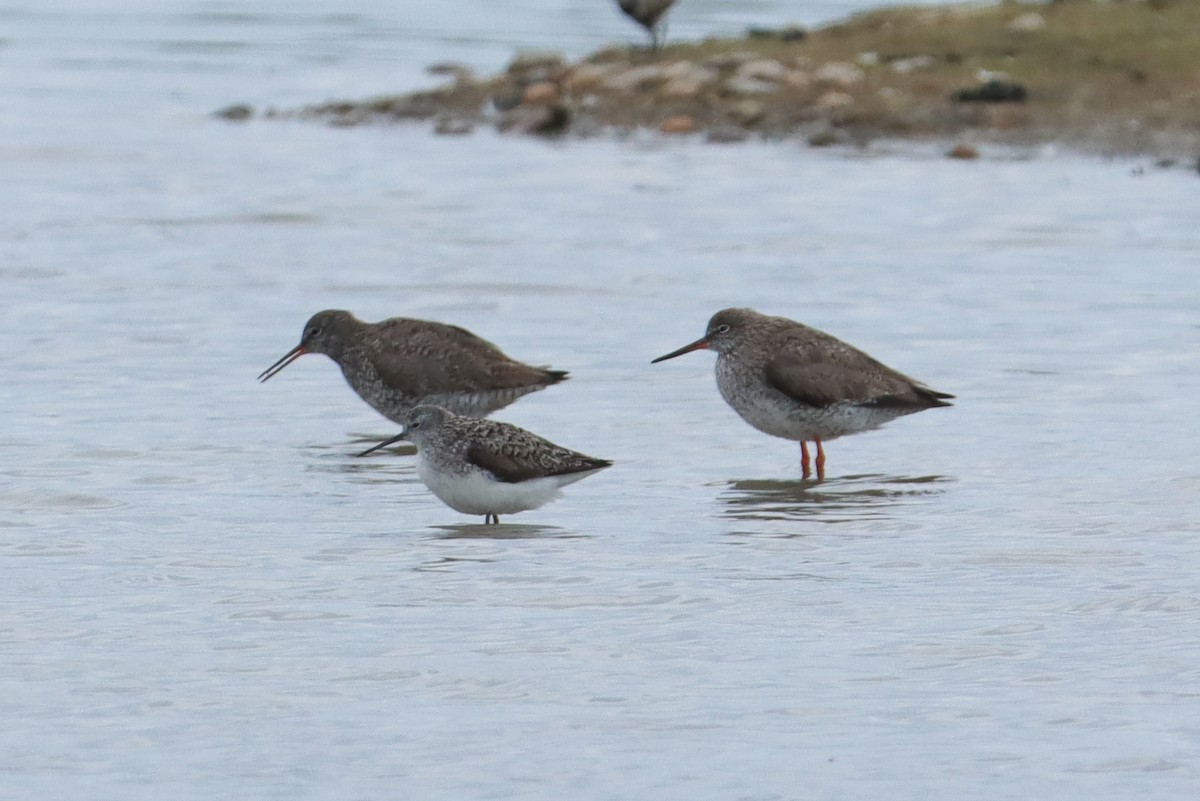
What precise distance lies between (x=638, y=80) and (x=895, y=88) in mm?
4112

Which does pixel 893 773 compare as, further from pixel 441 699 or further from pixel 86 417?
pixel 86 417

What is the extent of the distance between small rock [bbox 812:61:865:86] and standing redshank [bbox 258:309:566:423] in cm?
1655

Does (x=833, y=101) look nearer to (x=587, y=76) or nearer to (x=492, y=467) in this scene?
(x=587, y=76)

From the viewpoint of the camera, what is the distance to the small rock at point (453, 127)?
31.6 meters

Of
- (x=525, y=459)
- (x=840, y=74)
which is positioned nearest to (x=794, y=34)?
(x=840, y=74)

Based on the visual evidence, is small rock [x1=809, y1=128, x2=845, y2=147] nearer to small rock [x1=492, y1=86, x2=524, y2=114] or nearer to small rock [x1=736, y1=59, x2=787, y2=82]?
small rock [x1=736, y1=59, x2=787, y2=82]

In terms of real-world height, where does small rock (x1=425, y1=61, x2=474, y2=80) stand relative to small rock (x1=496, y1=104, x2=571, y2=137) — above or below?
above

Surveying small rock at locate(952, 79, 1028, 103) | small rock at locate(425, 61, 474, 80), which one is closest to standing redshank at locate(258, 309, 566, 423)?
small rock at locate(952, 79, 1028, 103)

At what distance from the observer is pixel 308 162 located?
29281mm

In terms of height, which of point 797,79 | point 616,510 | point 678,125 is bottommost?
point 616,510

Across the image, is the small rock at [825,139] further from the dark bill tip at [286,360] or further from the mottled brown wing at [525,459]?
the mottled brown wing at [525,459]

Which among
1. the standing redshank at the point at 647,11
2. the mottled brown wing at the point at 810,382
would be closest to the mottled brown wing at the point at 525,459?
the mottled brown wing at the point at 810,382

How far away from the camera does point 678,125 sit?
3006 cm

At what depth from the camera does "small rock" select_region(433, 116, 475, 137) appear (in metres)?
31.6
